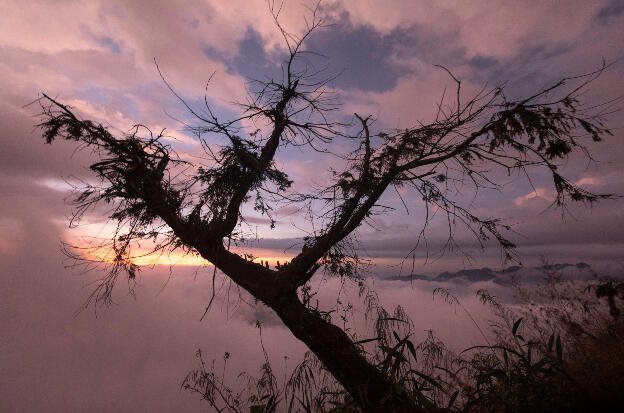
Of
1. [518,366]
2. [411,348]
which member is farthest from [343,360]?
[518,366]

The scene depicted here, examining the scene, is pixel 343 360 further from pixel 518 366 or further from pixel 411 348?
pixel 518 366

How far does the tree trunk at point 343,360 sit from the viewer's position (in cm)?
342

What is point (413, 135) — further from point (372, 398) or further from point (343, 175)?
point (372, 398)

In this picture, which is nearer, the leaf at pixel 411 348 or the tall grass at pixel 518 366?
the tall grass at pixel 518 366

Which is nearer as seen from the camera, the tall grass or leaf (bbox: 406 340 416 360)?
the tall grass

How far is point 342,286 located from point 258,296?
6.08ft

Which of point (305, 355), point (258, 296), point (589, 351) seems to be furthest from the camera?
point (305, 355)

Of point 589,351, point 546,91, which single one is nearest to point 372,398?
point 589,351

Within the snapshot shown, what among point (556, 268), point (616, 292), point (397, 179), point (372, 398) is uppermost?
point (397, 179)

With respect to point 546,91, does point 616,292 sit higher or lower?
lower

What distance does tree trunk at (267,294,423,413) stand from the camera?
3.42 meters

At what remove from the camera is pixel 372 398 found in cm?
352

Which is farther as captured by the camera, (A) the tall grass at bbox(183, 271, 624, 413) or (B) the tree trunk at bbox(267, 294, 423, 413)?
(B) the tree trunk at bbox(267, 294, 423, 413)

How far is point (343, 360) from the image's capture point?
12.3 ft
